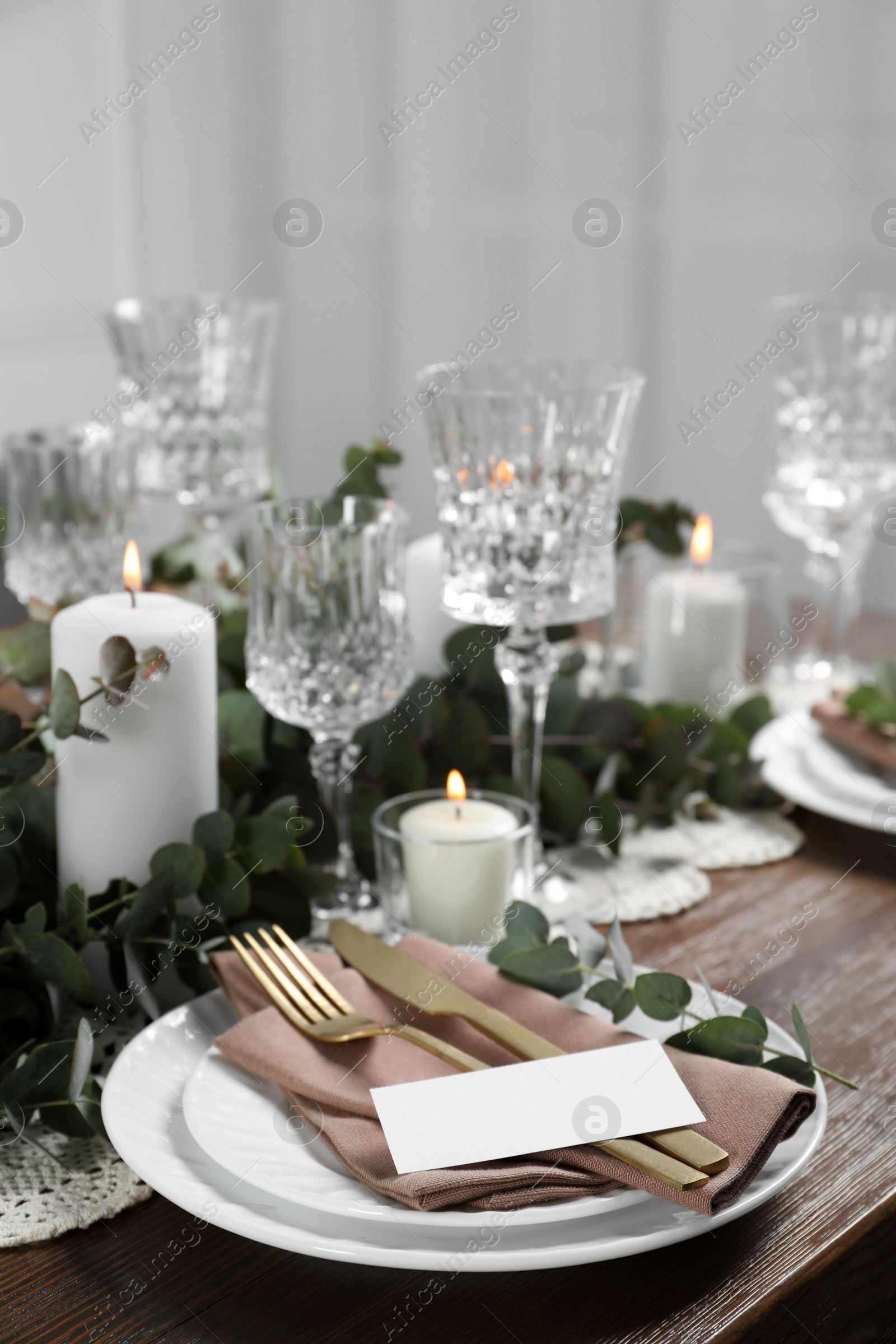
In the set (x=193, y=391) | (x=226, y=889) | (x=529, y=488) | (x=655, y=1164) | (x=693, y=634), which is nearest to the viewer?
(x=655, y=1164)

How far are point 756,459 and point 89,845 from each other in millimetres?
2296

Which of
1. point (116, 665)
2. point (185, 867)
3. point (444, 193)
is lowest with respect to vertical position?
point (185, 867)

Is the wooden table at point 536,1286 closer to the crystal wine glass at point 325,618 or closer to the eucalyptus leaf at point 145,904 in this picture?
the eucalyptus leaf at point 145,904

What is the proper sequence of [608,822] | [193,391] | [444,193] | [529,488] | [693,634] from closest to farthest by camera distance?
[529,488] < [608,822] < [693,634] < [193,391] < [444,193]

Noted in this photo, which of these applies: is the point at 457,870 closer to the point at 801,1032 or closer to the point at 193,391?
the point at 801,1032

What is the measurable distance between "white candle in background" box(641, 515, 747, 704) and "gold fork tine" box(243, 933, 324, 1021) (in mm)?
608

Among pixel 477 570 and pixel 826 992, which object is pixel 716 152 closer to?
pixel 477 570

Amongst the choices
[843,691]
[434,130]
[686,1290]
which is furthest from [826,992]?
[434,130]

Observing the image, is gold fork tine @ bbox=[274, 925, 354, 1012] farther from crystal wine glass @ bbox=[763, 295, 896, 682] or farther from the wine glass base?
crystal wine glass @ bbox=[763, 295, 896, 682]

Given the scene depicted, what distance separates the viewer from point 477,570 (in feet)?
2.65

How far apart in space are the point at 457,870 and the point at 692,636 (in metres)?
0.50

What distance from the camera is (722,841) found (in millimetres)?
929

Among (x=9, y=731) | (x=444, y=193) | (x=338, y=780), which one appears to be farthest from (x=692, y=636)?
(x=444, y=193)

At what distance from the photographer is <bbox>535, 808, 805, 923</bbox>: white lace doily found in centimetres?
82
